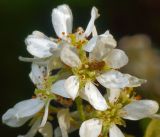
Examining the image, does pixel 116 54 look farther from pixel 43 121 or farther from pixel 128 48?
pixel 128 48

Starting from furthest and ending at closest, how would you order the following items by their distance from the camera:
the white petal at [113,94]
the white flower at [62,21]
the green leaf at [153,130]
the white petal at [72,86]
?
the white flower at [62,21]
the green leaf at [153,130]
the white petal at [113,94]
the white petal at [72,86]

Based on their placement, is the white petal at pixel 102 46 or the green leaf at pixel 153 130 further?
the green leaf at pixel 153 130

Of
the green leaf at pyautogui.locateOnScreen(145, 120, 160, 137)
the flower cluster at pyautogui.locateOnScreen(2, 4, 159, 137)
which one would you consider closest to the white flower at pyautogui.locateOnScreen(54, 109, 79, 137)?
the flower cluster at pyautogui.locateOnScreen(2, 4, 159, 137)

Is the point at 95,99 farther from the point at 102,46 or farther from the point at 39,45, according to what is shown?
the point at 39,45

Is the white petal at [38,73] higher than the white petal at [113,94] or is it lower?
higher

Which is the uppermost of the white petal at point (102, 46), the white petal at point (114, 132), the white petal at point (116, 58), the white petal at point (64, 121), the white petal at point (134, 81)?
the white petal at point (102, 46)

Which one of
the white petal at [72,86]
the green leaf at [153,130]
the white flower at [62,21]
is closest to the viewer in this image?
the white petal at [72,86]

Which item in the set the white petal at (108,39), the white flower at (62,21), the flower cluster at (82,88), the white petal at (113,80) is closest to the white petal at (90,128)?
the flower cluster at (82,88)

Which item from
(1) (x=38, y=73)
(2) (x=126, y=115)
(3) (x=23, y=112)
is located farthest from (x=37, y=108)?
(2) (x=126, y=115)

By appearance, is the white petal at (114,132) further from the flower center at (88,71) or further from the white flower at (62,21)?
the white flower at (62,21)
